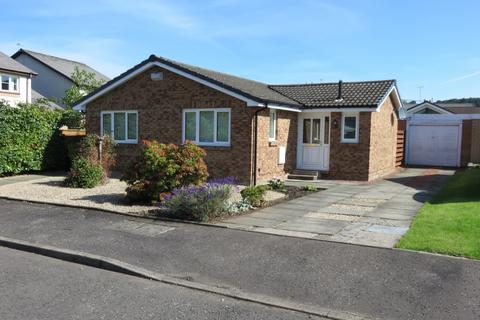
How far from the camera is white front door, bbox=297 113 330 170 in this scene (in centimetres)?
1808

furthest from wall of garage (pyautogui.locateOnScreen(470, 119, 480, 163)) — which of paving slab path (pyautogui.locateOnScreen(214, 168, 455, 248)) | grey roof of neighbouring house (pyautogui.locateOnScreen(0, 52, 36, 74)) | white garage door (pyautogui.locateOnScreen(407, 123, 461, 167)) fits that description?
grey roof of neighbouring house (pyautogui.locateOnScreen(0, 52, 36, 74))

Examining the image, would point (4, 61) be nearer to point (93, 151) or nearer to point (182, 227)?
point (93, 151)

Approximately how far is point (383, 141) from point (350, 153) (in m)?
2.93

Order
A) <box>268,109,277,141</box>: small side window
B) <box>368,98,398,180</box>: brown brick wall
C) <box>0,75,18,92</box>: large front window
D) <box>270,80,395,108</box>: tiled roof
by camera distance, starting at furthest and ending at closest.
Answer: <box>0,75,18,92</box>: large front window < <box>368,98,398,180</box>: brown brick wall < <box>270,80,395,108</box>: tiled roof < <box>268,109,277,141</box>: small side window

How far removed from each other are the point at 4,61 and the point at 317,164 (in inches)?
1168

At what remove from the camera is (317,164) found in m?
18.3

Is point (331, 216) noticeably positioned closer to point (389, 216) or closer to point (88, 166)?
point (389, 216)

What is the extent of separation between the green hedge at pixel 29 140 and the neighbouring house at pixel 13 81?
19.4m

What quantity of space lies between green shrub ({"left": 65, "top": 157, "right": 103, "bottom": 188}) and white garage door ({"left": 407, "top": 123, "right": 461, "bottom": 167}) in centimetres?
1819

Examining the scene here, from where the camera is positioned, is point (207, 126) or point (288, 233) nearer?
point (288, 233)

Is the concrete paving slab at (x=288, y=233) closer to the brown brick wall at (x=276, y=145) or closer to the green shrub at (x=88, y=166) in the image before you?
the brown brick wall at (x=276, y=145)

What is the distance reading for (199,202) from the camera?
9477 mm

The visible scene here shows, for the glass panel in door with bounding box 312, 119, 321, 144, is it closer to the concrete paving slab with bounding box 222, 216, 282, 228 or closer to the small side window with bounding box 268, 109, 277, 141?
the small side window with bounding box 268, 109, 277, 141

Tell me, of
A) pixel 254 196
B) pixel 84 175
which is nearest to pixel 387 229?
pixel 254 196
